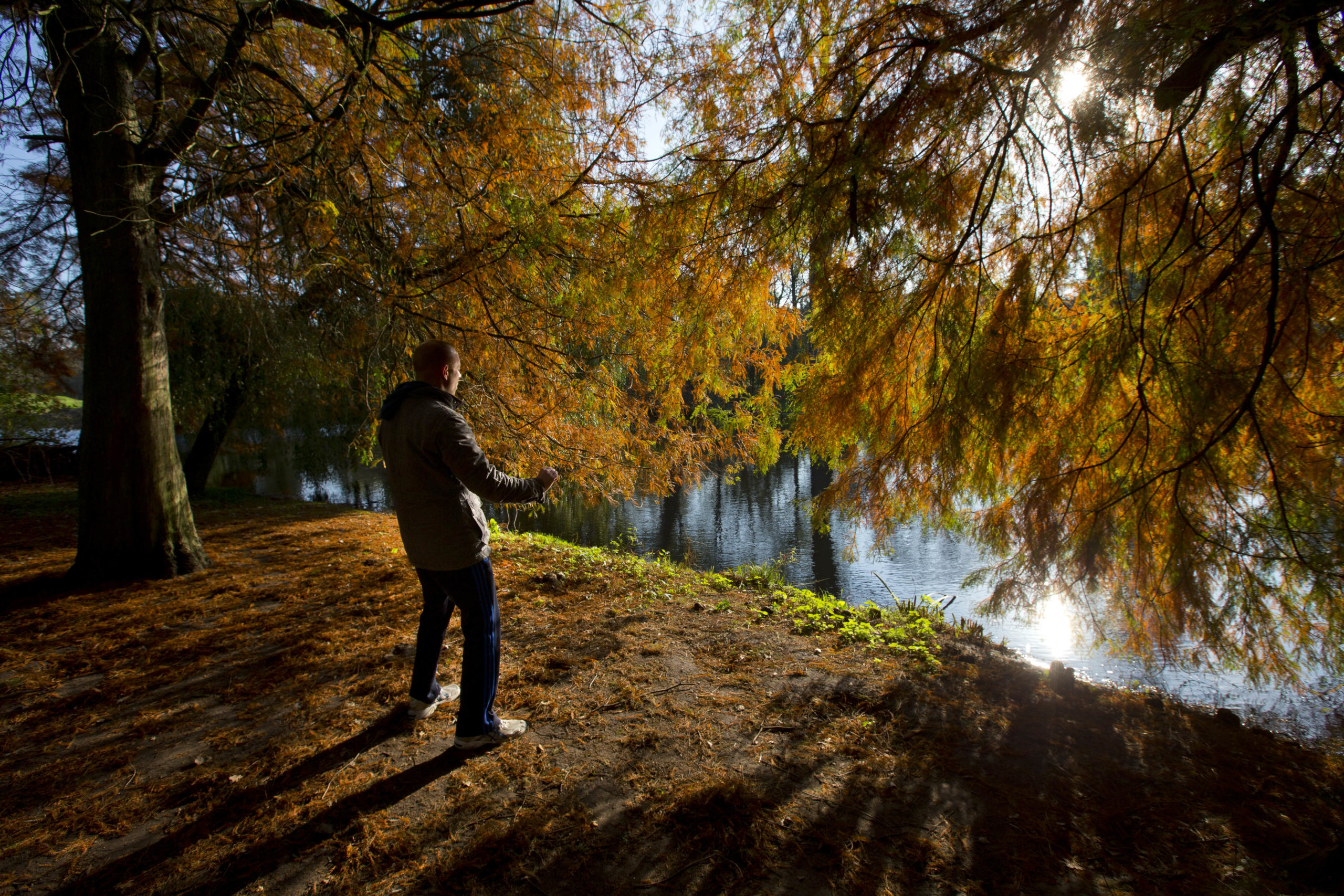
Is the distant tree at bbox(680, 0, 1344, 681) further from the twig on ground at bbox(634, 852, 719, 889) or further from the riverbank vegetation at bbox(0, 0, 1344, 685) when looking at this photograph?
the twig on ground at bbox(634, 852, 719, 889)

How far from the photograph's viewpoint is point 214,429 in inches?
343

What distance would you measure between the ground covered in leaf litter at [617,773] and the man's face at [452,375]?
1.46m

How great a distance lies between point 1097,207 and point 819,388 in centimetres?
144

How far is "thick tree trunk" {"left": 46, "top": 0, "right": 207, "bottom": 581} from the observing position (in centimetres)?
412

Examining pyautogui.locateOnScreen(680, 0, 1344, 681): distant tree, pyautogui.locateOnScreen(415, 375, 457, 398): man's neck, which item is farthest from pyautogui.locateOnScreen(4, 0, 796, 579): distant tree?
pyautogui.locateOnScreen(415, 375, 457, 398): man's neck

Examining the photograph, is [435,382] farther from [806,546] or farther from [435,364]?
[806,546]

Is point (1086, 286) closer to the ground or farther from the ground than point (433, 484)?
farther from the ground

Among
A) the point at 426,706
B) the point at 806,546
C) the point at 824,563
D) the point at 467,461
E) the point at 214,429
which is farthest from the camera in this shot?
the point at 806,546

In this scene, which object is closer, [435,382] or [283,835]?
[283,835]

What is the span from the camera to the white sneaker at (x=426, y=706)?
97.7 inches

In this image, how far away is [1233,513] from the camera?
213 centimetres

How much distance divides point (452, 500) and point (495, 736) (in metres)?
1.01

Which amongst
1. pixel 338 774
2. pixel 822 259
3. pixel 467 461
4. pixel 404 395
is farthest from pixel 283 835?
pixel 822 259

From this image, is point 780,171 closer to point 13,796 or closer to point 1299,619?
point 1299,619
